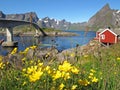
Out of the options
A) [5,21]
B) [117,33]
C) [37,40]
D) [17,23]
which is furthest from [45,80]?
[17,23]

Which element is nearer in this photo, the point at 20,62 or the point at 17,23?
the point at 20,62

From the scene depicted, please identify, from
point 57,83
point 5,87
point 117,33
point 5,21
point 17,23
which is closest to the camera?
point 57,83

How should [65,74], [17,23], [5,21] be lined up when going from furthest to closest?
1. [17,23]
2. [5,21]
3. [65,74]

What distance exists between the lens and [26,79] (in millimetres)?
4352

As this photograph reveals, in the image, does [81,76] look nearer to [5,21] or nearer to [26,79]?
[26,79]

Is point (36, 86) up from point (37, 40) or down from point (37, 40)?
down

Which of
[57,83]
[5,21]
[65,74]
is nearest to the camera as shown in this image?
[65,74]

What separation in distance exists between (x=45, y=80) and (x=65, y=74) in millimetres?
397

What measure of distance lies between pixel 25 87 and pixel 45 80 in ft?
1.58

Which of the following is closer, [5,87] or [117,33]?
[5,87]

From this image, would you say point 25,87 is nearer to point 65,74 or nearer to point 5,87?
point 5,87

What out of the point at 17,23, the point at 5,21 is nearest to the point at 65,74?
the point at 5,21

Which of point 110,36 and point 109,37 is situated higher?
point 110,36

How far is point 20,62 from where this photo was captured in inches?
251
